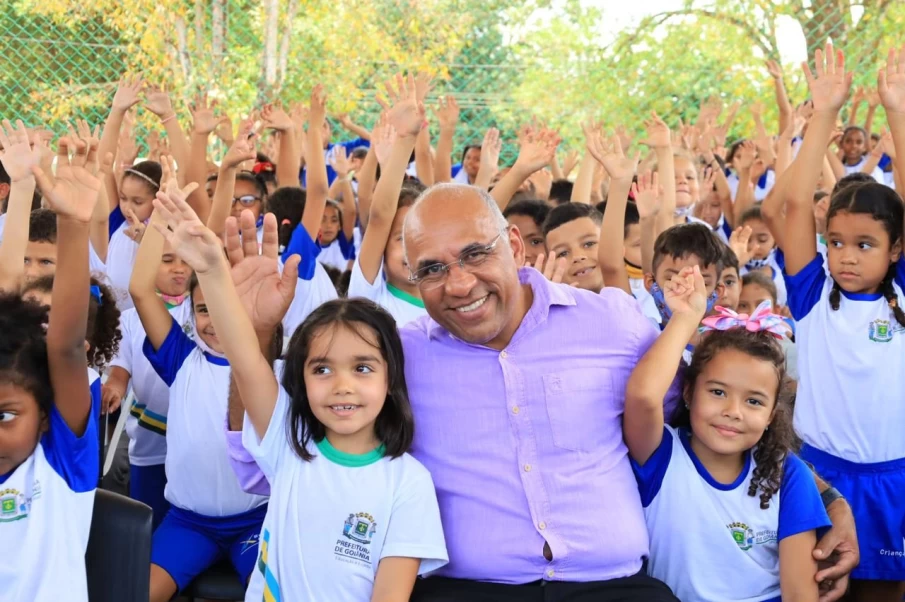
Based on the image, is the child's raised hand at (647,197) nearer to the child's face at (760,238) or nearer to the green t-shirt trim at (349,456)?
the child's face at (760,238)

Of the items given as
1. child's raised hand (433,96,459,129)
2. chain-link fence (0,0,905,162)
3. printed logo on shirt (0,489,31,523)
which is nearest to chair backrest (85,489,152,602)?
printed logo on shirt (0,489,31,523)

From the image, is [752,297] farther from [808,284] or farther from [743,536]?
[743,536]

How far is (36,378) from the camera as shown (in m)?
2.10

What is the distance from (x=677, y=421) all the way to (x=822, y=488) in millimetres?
410

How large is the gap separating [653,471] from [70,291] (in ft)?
4.52

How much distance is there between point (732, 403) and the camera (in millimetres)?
2348

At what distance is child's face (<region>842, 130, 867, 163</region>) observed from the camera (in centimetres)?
680

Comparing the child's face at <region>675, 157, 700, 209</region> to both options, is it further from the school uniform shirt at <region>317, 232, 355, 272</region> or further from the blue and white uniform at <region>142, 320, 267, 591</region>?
the blue and white uniform at <region>142, 320, 267, 591</region>

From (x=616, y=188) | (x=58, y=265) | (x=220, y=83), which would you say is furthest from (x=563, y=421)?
(x=220, y=83)

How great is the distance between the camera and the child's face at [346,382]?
2.14 metres

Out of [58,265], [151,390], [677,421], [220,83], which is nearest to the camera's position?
[58,265]

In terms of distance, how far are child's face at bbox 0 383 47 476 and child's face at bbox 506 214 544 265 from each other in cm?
245

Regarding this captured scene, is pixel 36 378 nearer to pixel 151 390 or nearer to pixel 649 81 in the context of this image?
pixel 151 390

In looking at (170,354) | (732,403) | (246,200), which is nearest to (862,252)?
(732,403)
